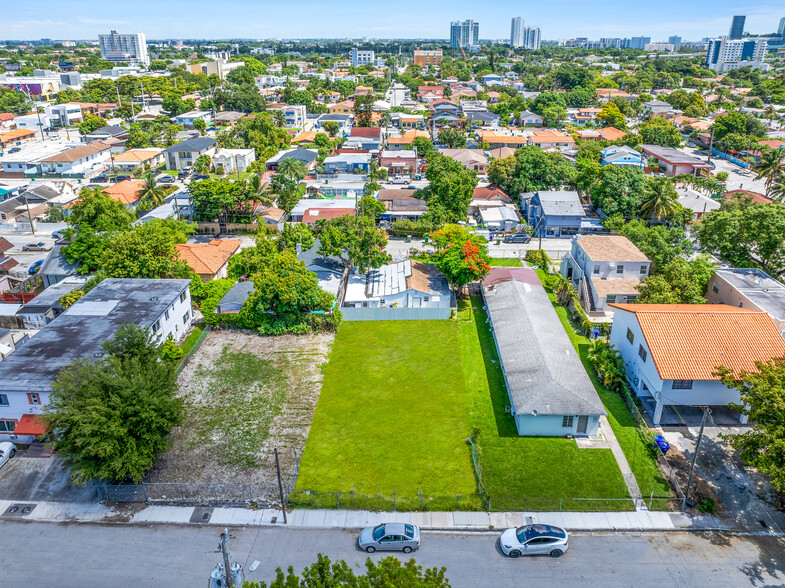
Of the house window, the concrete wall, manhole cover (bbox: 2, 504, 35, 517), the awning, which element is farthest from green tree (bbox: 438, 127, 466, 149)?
manhole cover (bbox: 2, 504, 35, 517)

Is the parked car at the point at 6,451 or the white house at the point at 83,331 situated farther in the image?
→ the white house at the point at 83,331

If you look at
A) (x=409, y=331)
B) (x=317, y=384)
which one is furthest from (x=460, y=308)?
(x=317, y=384)

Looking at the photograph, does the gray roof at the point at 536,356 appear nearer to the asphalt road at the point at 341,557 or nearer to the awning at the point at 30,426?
the asphalt road at the point at 341,557

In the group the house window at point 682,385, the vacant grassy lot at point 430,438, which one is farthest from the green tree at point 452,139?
the house window at point 682,385

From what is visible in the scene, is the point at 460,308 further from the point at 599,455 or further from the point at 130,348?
the point at 130,348

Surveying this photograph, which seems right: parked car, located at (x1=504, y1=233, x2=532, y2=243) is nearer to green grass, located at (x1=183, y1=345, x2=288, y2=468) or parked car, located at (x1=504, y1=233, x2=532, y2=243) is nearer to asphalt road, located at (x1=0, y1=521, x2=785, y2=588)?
green grass, located at (x1=183, y1=345, x2=288, y2=468)

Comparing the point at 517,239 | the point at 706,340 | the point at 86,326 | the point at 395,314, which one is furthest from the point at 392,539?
the point at 517,239
